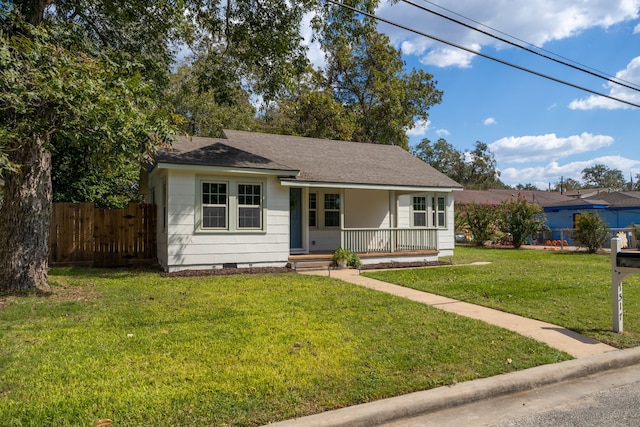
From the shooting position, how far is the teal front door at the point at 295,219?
46.3ft

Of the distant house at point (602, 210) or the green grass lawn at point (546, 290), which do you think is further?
the distant house at point (602, 210)

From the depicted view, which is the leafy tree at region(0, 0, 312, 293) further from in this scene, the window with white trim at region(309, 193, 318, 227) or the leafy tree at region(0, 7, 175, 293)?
the window with white trim at region(309, 193, 318, 227)

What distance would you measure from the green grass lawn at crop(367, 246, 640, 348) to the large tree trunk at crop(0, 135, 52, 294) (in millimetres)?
7838

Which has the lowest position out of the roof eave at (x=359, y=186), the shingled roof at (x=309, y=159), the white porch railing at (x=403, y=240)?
the white porch railing at (x=403, y=240)

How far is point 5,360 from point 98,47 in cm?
867

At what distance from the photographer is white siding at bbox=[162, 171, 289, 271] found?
444 inches

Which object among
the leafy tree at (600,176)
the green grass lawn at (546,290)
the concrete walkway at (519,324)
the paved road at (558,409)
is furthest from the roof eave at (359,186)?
the leafy tree at (600,176)

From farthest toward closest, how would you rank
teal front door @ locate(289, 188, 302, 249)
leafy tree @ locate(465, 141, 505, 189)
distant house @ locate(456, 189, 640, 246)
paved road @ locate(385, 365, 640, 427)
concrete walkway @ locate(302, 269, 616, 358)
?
leafy tree @ locate(465, 141, 505, 189)
distant house @ locate(456, 189, 640, 246)
teal front door @ locate(289, 188, 302, 249)
concrete walkway @ locate(302, 269, 616, 358)
paved road @ locate(385, 365, 640, 427)

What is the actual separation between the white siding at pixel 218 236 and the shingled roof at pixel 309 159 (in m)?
0.53

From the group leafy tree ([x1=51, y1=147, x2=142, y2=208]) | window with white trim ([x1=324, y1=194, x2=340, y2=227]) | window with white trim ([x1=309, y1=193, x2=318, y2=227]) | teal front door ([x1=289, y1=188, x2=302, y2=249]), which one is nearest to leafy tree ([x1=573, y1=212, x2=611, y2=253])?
window with white trim ([x1=324, y1=194, x2=340, y2=227])

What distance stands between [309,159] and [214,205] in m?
4.51

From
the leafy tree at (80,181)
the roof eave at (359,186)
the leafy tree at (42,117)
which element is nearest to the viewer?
the leafy tree at (42,117)

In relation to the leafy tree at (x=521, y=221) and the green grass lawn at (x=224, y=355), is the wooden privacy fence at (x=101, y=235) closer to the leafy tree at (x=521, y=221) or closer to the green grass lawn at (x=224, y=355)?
the green grass lawn at (x=224, y=355)

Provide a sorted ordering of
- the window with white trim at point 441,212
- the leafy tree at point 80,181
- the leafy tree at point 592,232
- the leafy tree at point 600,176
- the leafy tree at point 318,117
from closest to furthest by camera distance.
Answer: the leafy tree at point 80,181
the window with white trim at point 441,212
the leafy tree at point 592,232
the leafy tree at point 318,117
the leafy tree at point 600,176
